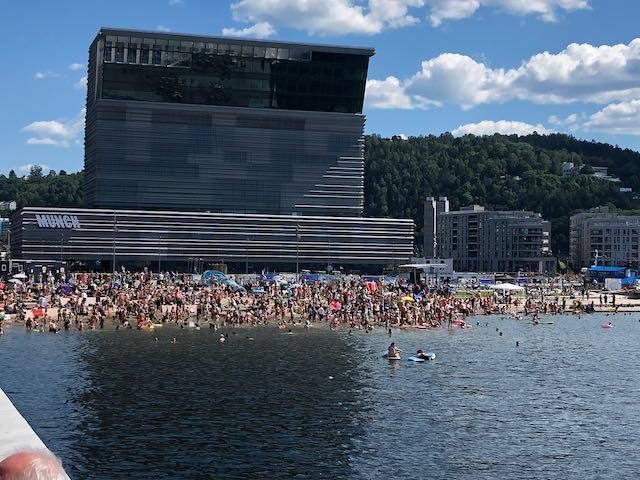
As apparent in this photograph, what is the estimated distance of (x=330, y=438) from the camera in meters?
29.5

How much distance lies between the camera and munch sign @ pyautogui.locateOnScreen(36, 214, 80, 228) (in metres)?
154

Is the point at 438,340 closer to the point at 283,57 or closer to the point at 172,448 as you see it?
the point at 172,448

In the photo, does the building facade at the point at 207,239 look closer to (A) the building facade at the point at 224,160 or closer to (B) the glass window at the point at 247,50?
(A) the building facade at the point at 224,160

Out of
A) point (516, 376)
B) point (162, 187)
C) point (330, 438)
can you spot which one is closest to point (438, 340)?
point (516, 376)

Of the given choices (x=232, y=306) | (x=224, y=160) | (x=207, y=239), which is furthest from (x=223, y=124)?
(x=232, y=306)

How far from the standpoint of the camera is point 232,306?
7788 centimetres

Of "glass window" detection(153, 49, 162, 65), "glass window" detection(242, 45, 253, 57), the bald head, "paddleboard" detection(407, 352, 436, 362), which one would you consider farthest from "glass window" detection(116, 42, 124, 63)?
the bald head

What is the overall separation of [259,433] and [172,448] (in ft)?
12.2

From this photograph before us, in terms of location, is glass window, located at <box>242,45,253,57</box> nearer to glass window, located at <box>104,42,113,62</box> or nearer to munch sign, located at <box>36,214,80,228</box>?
glass window, located at <box>104,42,113,62</box>

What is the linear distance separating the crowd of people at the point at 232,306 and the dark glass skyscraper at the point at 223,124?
69454 mm

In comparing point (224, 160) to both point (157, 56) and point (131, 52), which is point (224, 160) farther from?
point (131, 52)

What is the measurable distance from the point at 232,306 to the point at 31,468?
73.9 metres

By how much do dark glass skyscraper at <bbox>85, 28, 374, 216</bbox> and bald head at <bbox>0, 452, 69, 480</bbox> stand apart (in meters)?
166

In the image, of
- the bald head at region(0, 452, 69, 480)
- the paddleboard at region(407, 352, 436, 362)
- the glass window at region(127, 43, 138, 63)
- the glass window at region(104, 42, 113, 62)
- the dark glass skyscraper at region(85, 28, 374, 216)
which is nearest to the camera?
the bald head at region(0, 452, 69, 480)
